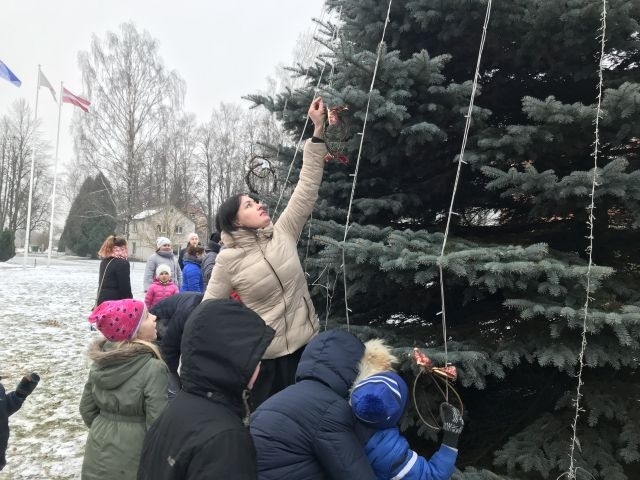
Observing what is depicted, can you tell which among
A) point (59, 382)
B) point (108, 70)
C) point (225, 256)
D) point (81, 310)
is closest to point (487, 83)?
point (225, 256)

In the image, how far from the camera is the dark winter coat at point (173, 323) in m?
3.08

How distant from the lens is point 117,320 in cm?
245

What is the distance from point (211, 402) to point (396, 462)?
786 mm

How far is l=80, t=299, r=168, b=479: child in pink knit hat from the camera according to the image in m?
2.42

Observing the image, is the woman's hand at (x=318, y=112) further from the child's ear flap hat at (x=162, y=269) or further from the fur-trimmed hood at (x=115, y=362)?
the child's ear flap hat at (x=162, y=269)

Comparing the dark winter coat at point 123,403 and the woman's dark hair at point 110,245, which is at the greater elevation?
the woman's dark hair at point 110,245

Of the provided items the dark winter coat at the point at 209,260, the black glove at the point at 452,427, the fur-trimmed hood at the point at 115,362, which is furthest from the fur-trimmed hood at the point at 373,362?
the dark winter coat at the point at 209,260

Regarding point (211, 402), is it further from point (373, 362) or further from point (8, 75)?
point (8, 75)

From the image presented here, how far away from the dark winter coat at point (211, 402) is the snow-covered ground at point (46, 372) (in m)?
3.02

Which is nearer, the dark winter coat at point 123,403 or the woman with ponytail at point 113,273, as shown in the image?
the dark winter coat at point 123,403

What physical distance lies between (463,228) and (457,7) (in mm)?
1525

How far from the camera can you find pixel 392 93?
2.78 metres

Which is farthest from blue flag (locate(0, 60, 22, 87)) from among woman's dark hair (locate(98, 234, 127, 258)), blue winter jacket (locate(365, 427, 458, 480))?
blue winter jacket (locate(365, 427, 458, 480))

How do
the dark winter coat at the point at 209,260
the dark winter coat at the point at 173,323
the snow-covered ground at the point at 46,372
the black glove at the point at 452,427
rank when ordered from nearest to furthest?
the black glove at the point at 452,427
the dark winter coat at the point at 173,323
the snow-covered ground at the point at 46,372
the dark winter coat at the point at 209,260
